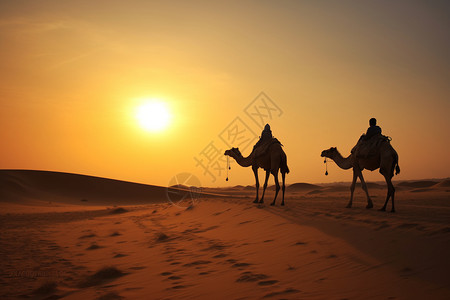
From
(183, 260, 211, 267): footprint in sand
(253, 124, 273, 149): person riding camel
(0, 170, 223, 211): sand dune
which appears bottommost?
(183, 260, 211, 267): footprint in sand

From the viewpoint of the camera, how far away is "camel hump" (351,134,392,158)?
485 inches

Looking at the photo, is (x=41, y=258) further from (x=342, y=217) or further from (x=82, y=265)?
(x=342, y=217)

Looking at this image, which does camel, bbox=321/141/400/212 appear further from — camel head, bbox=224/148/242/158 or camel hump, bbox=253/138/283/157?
camel head, bbox=224/148/242/158

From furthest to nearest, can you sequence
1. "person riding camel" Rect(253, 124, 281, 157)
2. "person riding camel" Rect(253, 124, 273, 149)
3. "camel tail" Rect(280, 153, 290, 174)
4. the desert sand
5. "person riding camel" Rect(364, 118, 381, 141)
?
"person riding camel" Rect(253, 124, 273, 149) → "person riding camel" Rect(253, 124, 281, 157) → "camel tail" Rect(280, 153, 290, 174) → "person riding camel" Rect(364, 118, 381, 141) → the desert sand

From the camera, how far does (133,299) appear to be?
5.65 meters

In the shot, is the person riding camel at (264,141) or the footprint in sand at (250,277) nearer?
the footprint in sand at (250,277)

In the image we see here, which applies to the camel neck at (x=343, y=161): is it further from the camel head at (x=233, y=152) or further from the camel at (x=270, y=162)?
the camel head at (x=233, y=152)

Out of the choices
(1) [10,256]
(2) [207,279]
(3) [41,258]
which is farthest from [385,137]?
(1) [10,256]

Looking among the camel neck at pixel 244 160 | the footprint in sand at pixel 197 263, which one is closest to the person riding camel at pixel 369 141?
the camel neck at pixel 244 160

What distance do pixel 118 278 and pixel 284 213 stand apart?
674 centimetres

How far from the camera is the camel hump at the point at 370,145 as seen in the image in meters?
12.3

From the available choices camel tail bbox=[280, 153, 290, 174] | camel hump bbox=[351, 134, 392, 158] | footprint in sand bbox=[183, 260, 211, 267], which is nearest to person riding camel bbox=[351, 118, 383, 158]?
camel hump bbox=[351, 134, 392, 158]

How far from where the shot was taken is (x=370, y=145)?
12.6 metres

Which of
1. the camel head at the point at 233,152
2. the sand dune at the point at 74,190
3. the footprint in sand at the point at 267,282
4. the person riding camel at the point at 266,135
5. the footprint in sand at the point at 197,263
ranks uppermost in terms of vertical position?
the person riding camel at the point at 266,135
